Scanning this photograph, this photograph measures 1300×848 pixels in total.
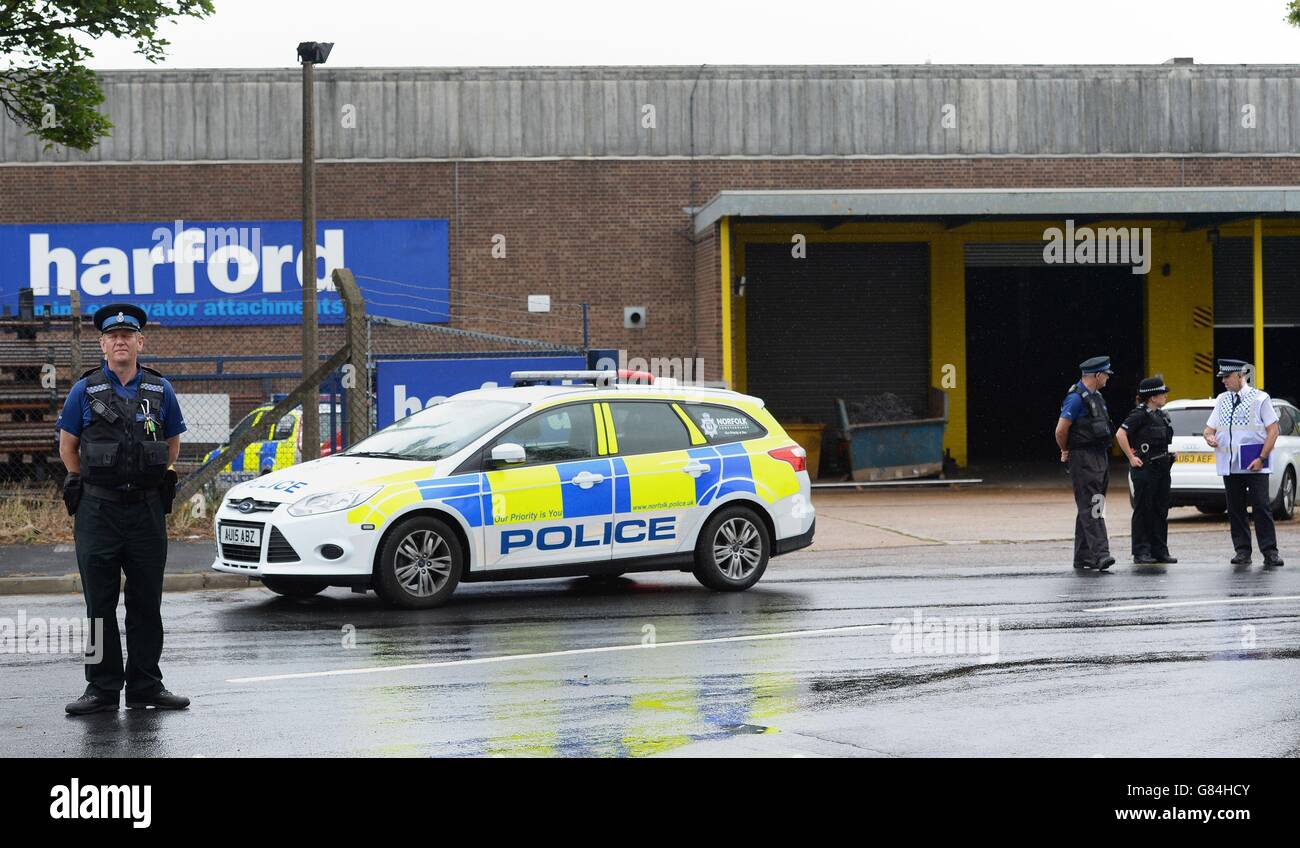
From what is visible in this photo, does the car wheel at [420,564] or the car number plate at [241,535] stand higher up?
the car number plate at [241,535]

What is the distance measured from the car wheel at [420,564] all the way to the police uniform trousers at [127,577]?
3.50 m

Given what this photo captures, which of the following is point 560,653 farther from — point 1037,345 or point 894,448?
point 1037,345

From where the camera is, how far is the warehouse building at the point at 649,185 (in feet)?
96.6

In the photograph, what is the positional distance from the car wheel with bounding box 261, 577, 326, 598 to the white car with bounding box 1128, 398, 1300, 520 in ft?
34.7

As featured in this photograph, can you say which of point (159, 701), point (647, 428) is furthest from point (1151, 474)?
point (159, 701)

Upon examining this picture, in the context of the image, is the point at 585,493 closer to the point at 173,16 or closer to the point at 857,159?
the point at 173,16

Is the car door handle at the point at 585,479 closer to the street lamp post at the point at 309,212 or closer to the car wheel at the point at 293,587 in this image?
the car wheel at the point at 293,587

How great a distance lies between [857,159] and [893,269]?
2.36 m

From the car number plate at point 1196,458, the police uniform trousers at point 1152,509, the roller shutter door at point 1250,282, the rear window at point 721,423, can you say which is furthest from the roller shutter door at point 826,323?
the rear window at point 721,423

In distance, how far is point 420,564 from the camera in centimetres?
1159

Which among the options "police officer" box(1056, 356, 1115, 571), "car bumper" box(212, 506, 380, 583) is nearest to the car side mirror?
"car bumper" box(212, 506, 380, 583)

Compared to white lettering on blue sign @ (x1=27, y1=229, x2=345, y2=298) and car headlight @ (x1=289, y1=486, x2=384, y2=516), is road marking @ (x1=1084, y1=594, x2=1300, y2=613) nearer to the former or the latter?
car headlight @ (x1=289, y1=486, x2=384, y2=516)

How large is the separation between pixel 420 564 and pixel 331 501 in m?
0.79
